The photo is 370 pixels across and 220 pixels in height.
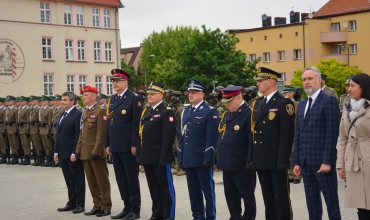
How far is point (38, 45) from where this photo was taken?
57.0 m

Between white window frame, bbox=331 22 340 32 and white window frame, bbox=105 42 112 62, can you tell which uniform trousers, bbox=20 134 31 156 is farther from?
white window frame, bbox=331 22 340 32

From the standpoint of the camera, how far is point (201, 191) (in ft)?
32.4

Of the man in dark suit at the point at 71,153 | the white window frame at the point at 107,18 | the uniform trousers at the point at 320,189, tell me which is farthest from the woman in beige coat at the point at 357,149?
the white window frame at the point at 107,18

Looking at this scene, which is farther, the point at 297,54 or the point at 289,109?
the point at 297,54

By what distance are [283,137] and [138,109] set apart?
3.31 meters

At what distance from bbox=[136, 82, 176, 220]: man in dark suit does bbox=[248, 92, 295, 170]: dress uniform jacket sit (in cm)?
188

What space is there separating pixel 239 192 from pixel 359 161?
2244 mm

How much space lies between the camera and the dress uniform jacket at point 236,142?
8.98 metres

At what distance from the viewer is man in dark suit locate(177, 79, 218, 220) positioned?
9680mm

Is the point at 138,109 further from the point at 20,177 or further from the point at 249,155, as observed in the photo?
the point at 20,177

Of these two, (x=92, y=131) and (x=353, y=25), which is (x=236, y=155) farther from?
(x=353, y=25)

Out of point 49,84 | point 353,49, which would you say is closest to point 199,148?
point 49,84

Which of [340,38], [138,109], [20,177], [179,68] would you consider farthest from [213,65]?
[138,109]

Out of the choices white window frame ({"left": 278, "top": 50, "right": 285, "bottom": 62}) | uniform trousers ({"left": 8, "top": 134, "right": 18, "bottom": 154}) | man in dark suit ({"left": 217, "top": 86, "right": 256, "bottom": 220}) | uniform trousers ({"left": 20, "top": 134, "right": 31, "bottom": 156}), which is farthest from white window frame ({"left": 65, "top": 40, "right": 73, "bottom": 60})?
man in dark suit ({"left": 217, "top": 86, "right": 256, "bottom": 220})
